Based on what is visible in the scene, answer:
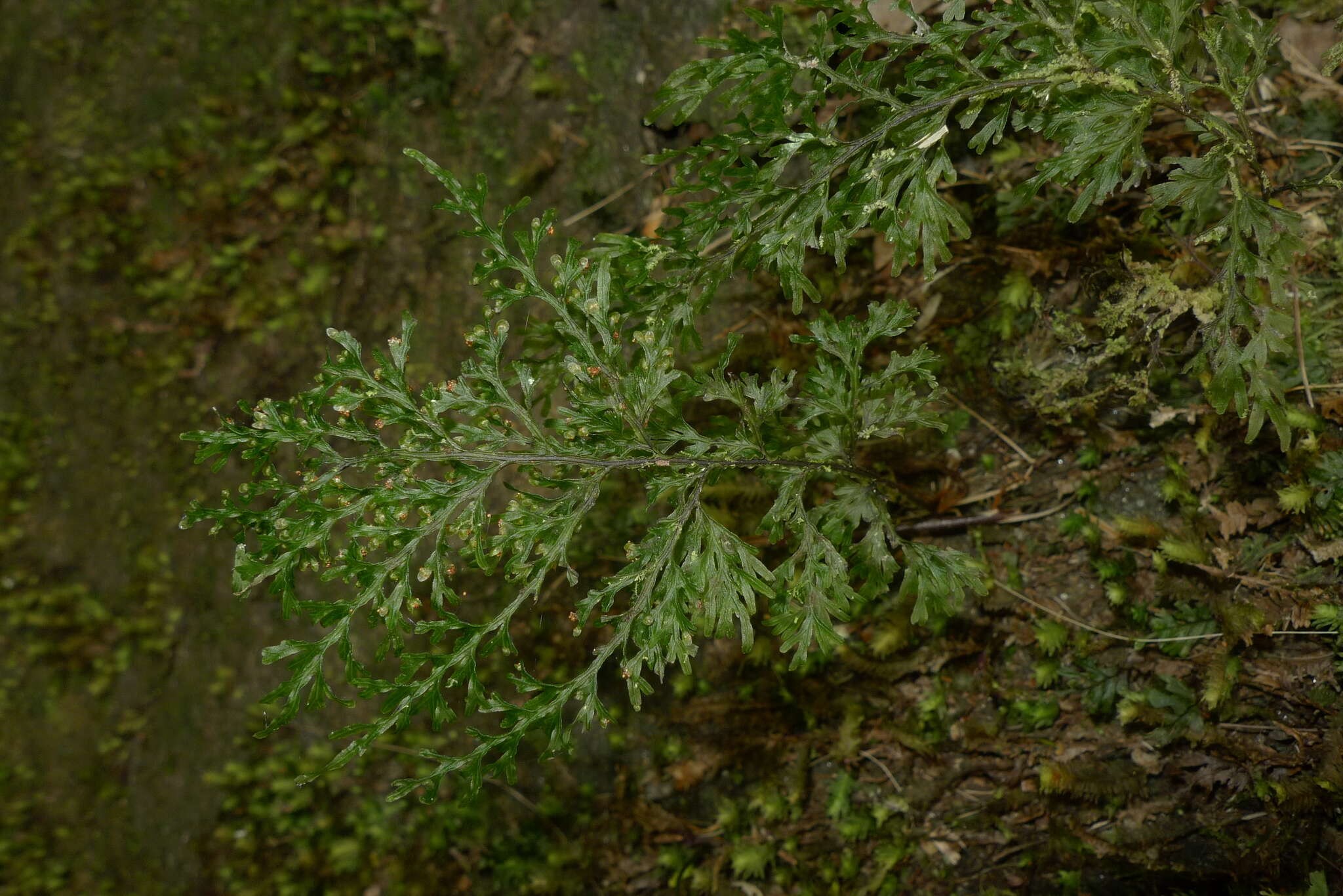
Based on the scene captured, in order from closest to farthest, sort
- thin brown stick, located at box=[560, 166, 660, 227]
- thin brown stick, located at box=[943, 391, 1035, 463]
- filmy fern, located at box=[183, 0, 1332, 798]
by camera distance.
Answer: filmy fern, located at box=[183, 0, 1332, 798] < thin brown stick, located at box=[943, 391, 1035, 463] < thin brown stick, located at box=[560, 166, 660, 227]

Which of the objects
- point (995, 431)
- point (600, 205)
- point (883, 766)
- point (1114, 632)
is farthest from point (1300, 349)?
point (600, 205)

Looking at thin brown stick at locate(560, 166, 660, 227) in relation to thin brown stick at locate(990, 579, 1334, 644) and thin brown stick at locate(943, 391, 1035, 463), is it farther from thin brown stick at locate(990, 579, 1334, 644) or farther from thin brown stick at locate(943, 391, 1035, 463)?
thin brown stick at locate(990, 579, 1334, 644)

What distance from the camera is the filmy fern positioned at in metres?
2.66

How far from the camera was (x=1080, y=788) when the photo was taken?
330 cm

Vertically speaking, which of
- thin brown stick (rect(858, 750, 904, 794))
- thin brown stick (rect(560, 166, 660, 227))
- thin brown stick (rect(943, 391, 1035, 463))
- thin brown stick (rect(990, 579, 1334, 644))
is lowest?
thin brown stick (rect(858, 750, 904, 794))

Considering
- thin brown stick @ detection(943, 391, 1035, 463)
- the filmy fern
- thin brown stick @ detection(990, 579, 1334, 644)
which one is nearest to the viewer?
the filmy fern

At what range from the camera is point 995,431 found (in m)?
3.77

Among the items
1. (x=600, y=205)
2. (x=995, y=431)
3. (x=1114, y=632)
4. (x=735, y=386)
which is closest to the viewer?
(x=735, y=386)

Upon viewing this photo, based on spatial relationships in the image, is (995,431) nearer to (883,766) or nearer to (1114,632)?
(1114,632)

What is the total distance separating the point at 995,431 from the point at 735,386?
151 centimetres

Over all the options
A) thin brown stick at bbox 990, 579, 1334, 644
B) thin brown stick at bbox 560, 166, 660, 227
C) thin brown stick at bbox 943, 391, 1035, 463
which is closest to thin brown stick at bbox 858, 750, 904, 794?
thin brown stick at bbox 990, 579, 1334, 644

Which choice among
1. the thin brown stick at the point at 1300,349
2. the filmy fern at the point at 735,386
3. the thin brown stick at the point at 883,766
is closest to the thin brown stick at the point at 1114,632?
the filmy fern at the point at 735,386

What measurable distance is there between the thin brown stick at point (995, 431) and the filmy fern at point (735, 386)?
80 centimetres

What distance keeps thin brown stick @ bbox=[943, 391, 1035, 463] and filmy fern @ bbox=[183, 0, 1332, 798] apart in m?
0.80
